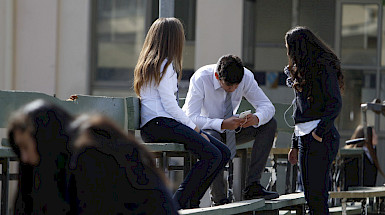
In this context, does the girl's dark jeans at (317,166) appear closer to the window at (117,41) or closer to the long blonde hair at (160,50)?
the long blonde hair at (160,50)

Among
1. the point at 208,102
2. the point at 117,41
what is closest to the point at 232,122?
the point at 208,102

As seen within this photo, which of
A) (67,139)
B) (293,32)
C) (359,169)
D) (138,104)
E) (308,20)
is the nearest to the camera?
(67,139)

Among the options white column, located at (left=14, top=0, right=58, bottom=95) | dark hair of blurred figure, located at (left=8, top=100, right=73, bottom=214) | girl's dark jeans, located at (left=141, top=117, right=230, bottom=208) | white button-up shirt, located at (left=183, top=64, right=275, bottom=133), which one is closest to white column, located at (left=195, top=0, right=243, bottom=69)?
white column, located at (left=14, top=0, right=58, bottom=95)

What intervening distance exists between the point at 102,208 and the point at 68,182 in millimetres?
131

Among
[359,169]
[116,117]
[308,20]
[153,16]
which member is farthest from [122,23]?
[116,117]

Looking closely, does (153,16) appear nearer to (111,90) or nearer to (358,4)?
(111,90)

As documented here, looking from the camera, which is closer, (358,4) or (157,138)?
(157,138)

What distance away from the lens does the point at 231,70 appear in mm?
6266

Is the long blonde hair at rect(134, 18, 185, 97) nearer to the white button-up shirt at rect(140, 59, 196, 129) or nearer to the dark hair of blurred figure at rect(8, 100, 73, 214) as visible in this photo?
the white button-up shirt at rect(140, 59, 196, 129)

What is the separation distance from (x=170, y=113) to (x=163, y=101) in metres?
0.10

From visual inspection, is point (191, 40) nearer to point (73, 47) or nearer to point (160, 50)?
point (73, 47)

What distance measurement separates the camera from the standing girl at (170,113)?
5.89 meters

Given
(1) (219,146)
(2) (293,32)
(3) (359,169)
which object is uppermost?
(2) (293,32)

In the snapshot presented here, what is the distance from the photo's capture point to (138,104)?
6152 mm
